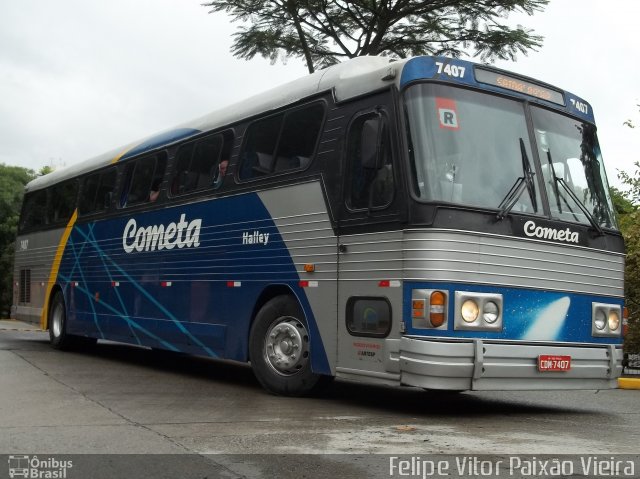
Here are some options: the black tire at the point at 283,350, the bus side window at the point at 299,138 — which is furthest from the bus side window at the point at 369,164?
the black tire at the point at 283,350

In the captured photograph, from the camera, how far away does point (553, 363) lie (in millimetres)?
8133

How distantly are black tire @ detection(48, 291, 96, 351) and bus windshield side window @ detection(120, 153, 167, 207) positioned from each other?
3302mm

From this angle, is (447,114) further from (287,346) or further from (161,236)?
(161,236)

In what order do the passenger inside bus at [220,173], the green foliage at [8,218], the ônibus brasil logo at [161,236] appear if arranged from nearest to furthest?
Answer: the passenger inside bus at [220,173], the ônibus brasil logo at [161,236], the green foliage at [8,218]

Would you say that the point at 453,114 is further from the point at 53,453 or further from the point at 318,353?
the point at 53,453

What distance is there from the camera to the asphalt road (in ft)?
19.7

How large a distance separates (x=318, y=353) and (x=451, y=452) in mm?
2847

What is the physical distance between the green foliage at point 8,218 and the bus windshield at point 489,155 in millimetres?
45981

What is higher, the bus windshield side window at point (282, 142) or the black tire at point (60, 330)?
the bus windshield side window at point (282, 142)

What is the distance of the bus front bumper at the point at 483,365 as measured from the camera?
747 centimetres

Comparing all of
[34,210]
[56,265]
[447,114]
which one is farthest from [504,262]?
[34,210]

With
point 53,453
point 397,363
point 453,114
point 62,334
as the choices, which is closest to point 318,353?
point 397,363

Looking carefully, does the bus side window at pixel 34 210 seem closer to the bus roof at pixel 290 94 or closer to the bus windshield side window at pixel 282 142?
the bus roof at pixel 290 94

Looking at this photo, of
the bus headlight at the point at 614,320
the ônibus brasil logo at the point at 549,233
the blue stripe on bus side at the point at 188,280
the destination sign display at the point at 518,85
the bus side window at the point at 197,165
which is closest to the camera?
the ônibus brasil logo at the point at 549,233
